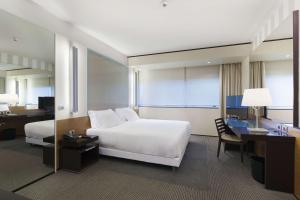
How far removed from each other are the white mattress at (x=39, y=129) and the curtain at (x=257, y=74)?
416cm

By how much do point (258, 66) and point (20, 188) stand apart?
15.9 ft

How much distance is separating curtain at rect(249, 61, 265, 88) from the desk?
1.60 metres

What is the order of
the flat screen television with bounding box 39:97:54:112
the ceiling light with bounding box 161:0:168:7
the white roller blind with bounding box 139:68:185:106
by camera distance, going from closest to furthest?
the ceiling light with bounding box 161:0:168:7 → the flat screen television with bounding box 39:97:54:112 → the white roller blind with bounding box 139:68:185:106

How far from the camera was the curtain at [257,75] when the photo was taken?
3.37 meters

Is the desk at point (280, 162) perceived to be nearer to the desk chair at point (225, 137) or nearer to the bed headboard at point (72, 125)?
the desk chair at point (225, 137)

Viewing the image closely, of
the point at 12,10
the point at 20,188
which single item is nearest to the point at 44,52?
the point at 12,10

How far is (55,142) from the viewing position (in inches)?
108

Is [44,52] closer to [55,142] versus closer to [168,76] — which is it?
[55,142]

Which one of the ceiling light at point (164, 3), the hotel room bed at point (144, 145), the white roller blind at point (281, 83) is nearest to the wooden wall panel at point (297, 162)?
the white roller blind at point (281, 83)

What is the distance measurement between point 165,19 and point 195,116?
3466mm

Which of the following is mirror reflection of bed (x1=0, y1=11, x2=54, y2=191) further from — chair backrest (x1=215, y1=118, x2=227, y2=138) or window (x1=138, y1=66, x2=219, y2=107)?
window (x1=138, y1=66, x2=219, y2=107)

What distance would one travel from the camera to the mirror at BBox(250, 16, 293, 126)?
228cm

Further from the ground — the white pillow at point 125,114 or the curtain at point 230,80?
the curtain at point 230,80

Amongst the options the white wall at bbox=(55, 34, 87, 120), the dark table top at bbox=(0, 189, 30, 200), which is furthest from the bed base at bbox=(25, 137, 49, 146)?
the dark table top at bbox=(0, 189, 30, 200)
